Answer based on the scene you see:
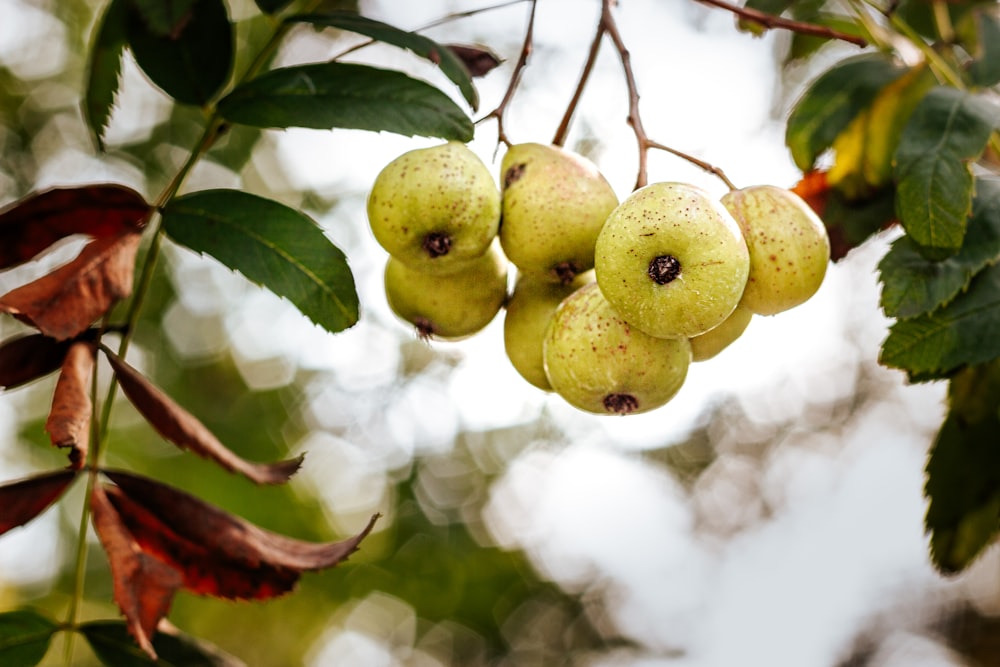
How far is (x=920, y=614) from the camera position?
25.2 ft

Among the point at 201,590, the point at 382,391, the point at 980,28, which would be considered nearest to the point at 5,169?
the point at 382,391

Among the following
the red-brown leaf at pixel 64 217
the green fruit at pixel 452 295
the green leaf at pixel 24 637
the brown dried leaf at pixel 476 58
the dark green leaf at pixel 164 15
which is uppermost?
the brown dried leaf at pixel 476 58

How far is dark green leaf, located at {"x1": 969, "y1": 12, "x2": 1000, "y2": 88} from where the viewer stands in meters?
2.05

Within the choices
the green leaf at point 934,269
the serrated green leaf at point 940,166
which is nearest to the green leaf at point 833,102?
the serrated green leaf at point 940,166

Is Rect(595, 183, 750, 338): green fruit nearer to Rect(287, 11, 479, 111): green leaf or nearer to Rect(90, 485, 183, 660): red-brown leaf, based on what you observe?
Rect(287, 11, 479, 111): green leaf

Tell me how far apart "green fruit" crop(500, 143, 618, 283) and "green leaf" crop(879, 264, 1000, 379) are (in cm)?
58

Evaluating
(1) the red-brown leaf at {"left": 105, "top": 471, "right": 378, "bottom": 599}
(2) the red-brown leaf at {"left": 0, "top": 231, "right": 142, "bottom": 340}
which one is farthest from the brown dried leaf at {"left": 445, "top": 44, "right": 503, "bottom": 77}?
(1) the red-brown leaf at {"left": 105, "top": 471, "right": 378, "bottom": 599}

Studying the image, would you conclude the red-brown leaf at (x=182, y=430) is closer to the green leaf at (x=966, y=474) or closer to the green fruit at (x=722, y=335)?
the green fruit at (x=722, y=335)

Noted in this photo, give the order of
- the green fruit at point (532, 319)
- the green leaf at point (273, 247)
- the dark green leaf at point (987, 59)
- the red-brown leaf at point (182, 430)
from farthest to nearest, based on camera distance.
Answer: the dark green leaf at point (987, 59) → the green fruit at point (532, 319) → the green leaf at point (273, 247) → the red-brown leaf at point (182, 430)

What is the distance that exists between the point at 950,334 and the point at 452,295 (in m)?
0.93

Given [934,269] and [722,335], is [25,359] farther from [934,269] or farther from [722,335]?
[934,269]

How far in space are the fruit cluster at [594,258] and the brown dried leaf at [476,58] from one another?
20 cm

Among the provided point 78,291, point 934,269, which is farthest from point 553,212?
point 78,291

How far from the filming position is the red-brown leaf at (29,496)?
136 cm
